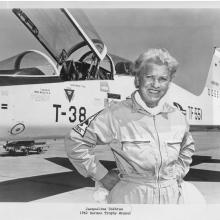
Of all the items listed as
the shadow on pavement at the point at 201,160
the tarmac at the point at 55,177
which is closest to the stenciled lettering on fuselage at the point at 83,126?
the tarmac at the point at 55,177

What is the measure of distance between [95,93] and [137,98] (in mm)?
297

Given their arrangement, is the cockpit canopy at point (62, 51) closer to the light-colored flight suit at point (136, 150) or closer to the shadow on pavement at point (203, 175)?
the light-colored flight suit at point (136, 150)

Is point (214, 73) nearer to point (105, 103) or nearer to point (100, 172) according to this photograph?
point (105, 103)

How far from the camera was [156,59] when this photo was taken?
2193 millimetres

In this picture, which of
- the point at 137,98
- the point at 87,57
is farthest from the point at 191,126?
the point at 87,57

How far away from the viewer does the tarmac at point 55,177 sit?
2.23m

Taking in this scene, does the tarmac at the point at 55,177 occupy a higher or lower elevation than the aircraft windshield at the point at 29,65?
lower

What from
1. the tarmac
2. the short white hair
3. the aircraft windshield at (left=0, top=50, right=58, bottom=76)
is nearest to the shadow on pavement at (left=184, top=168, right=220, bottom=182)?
the tarmac

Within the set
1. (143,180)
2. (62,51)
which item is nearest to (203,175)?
(143,180)

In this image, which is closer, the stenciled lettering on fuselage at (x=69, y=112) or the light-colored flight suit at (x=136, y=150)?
the light-colored flight suit at (x=136, y=150)

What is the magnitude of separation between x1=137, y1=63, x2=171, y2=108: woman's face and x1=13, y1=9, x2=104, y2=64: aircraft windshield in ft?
1.17

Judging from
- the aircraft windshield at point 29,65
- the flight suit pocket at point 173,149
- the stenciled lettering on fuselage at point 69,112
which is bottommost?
the flight suit pocket at point 173,149

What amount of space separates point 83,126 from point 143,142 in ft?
1.35

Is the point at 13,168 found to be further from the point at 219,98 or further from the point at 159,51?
the point at 219,98
